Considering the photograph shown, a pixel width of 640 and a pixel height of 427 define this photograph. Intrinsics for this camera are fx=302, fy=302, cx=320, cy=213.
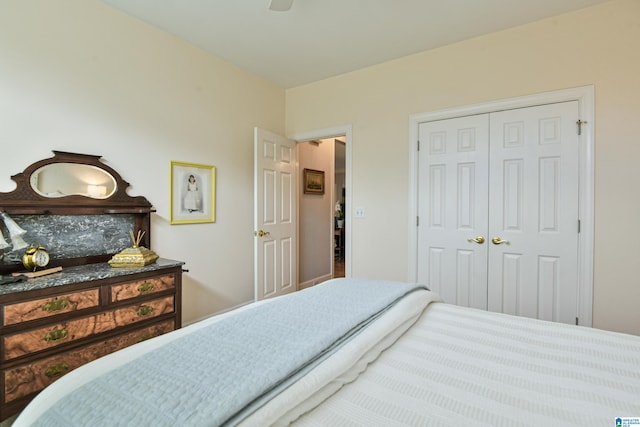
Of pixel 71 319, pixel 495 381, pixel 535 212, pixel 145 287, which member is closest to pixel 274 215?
pixel 145 287

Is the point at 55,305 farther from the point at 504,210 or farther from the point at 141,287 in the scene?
the point at 504,210

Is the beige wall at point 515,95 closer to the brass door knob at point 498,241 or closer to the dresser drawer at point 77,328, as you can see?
the brass door knob at point 498,241

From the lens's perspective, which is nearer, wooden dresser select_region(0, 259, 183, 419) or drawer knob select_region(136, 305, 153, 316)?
wooden dresser select_region(0, 259, 183, 419)

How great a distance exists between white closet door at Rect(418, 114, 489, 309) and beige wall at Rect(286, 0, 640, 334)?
0.68ft

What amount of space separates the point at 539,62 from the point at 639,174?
1115 mm

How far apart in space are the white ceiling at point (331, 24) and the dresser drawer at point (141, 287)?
2061 millimetres

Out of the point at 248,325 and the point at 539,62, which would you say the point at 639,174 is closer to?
the point at 539,62

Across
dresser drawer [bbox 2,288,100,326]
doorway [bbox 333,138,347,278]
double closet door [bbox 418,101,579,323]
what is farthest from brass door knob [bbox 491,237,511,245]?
doorway [bbox 333,138,347,278]

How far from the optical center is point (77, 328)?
1.75m

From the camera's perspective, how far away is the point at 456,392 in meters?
0.88

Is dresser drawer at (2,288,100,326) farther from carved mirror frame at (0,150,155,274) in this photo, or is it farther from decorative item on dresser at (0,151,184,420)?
carved mirror frame at (0,150,155,274)

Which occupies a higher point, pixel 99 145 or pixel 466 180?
pixel 99 145

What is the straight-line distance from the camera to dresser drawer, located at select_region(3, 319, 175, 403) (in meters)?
1.54

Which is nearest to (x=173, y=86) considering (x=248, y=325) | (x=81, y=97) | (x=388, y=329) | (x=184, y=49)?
(x=184, y=49)
